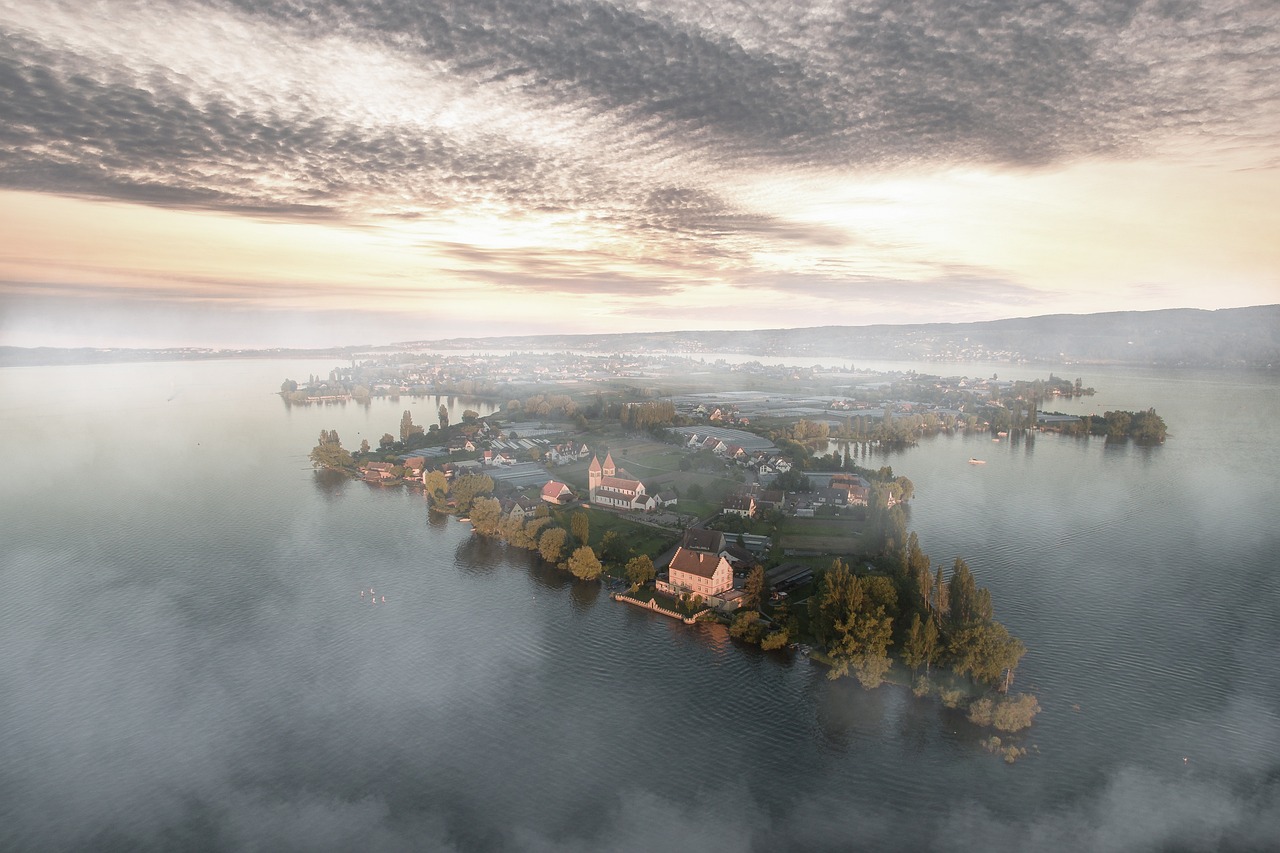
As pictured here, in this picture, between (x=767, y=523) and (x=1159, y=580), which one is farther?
(x=767, y=523)

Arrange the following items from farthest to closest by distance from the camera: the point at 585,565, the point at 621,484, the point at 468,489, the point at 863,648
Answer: the point at 468,489 < the point at 621,484 < the point at 585,565 < the point at 863,648

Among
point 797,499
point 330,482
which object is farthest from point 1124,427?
point 330,482

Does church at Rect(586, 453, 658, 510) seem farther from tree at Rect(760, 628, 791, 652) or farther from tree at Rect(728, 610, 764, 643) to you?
tree at Rect(760, 628, 791, 652)

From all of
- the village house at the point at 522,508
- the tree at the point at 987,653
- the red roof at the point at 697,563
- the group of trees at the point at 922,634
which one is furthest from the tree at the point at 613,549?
the tree at the point at 987,653

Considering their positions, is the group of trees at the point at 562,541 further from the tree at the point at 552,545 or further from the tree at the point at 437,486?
the tree at the point at 437,486

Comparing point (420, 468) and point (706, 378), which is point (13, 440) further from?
point (706, 378)

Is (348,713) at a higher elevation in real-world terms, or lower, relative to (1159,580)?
lower

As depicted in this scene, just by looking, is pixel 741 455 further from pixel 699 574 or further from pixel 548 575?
pixel 699 574

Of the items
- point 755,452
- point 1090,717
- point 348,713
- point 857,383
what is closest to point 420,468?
point 755,452
